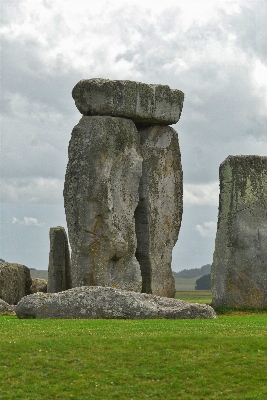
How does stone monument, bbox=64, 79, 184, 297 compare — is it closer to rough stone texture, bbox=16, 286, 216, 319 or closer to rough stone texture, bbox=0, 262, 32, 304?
rough stone texture, bbox=0, 262, 32, 304

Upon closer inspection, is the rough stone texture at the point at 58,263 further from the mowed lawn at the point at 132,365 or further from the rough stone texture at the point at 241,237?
the mowed lawn at the point at 132,365

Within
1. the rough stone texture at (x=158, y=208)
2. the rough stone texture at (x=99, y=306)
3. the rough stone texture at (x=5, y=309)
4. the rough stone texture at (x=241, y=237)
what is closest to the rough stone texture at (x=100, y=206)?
the rough stone texture at (x=158, y=208)

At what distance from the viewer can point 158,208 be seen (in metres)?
35.5

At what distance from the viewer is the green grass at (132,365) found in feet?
56.3

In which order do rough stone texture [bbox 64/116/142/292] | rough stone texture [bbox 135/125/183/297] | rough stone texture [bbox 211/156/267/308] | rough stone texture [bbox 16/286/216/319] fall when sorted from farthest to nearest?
rough stone texture [bbox 135/125/183/297] < rough stone texture [bbox 64/116/142/292] < rough stone texture [bbox 211/156/267/308] < rough stone texture [bbox 16/286/216/319]

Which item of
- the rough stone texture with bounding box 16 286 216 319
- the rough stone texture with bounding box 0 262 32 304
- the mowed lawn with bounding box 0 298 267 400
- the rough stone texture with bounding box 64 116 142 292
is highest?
the rough stone texture with bounding box 64 116 142 292

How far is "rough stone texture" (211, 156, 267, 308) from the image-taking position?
31641 millimetres

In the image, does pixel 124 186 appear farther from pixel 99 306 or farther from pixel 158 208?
pixel 99 306

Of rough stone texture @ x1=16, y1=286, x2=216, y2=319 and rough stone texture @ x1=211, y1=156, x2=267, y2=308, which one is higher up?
rough stone texture @ x1=211, y1=156, x2=267, y2=308

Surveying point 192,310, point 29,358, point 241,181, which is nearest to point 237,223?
point 241,181

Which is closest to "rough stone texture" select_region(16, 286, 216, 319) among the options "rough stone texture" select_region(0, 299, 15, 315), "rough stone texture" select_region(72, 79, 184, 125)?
"rough stone texture" select_region(0, 299, 15, 315)

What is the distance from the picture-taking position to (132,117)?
34.2 m

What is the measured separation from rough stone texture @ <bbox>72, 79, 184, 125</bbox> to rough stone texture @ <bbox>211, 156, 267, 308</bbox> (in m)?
3.93

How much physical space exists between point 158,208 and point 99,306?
459 inches
